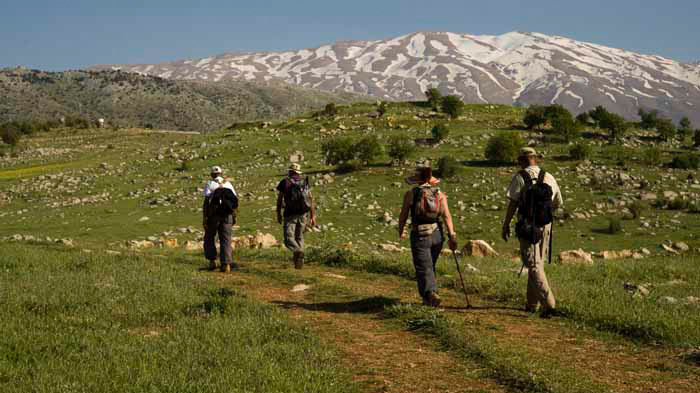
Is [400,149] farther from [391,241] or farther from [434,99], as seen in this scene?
[434,99]

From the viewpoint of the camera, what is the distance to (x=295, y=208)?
42.8 feet

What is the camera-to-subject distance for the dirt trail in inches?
226

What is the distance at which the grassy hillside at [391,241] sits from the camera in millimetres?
6820

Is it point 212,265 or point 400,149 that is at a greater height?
point 400,149

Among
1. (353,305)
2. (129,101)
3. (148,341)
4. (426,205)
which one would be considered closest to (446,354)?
(426,205)

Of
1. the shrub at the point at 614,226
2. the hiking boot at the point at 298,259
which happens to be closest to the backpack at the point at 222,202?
the hiking boot at the point at 298,259

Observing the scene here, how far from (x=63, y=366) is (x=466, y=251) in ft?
40.8

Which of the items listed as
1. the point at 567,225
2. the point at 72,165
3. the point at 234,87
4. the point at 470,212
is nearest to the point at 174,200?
the point at 470,212

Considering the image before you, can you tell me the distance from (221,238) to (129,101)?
14344 cm

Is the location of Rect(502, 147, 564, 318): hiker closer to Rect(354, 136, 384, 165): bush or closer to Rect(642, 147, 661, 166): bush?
Rect(354, 136, 384, 165): bush

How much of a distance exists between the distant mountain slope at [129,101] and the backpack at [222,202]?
11874 cm

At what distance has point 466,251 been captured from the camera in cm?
1650

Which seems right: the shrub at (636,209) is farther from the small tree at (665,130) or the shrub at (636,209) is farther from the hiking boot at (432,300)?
the small tree at (665,130)

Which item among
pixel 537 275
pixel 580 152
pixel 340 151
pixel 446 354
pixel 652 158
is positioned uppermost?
pixel 340 151
